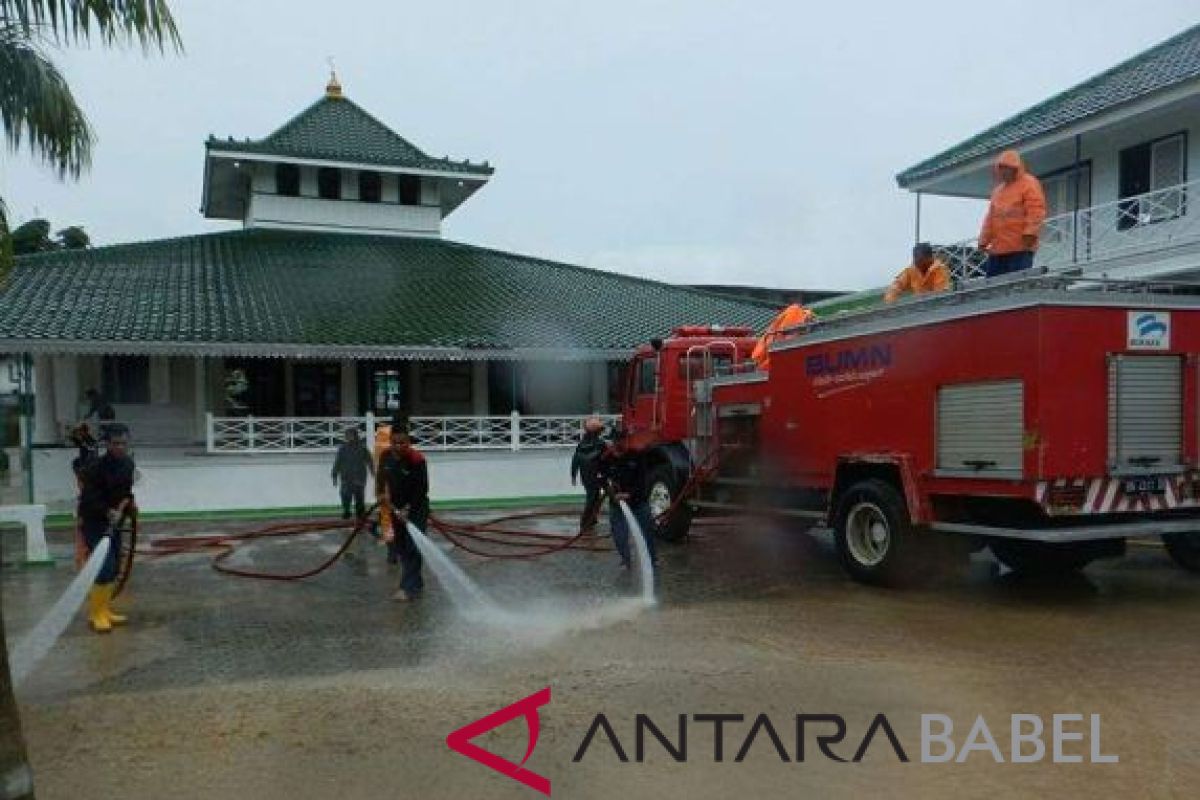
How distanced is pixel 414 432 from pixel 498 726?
49.1 ft

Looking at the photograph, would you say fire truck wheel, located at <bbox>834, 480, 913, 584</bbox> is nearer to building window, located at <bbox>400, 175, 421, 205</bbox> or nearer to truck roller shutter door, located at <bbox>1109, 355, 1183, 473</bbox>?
truck roller shutter door, located at <bbox>1109, 355, 1183, 473</bbox>

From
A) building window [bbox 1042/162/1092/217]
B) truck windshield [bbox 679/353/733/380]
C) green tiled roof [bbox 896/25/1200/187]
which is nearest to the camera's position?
truck windshield [bbox 679/353/733/380]

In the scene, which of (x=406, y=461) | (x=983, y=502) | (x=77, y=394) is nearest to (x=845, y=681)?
(x=983, y=502)

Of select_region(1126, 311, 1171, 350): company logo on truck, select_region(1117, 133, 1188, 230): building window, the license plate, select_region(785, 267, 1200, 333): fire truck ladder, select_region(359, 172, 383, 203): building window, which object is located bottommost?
the license plate

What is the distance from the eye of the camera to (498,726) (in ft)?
16.7

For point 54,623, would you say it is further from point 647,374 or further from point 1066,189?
point 1066,189

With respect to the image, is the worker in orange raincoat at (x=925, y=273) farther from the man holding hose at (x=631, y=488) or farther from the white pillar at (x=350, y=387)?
the white pillar at (x=350, y=387)

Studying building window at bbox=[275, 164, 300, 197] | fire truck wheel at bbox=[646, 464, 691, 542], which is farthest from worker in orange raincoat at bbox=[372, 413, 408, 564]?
building window at bbox=[275, 164, 300, 197]

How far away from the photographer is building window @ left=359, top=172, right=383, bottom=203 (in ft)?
84.8

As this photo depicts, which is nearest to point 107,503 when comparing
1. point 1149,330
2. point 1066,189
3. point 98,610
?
point 98,610

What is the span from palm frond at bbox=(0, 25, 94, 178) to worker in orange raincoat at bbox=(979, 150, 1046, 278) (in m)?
7.60

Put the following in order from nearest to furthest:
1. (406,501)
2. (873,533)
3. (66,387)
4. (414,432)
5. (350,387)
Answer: (406,501)
(873,533)
(66,387)
(414,432)
(350,387)

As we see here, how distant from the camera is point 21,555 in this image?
11625 mm

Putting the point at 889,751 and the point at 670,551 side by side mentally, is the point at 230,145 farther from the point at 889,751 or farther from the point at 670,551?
the point at 889,751
